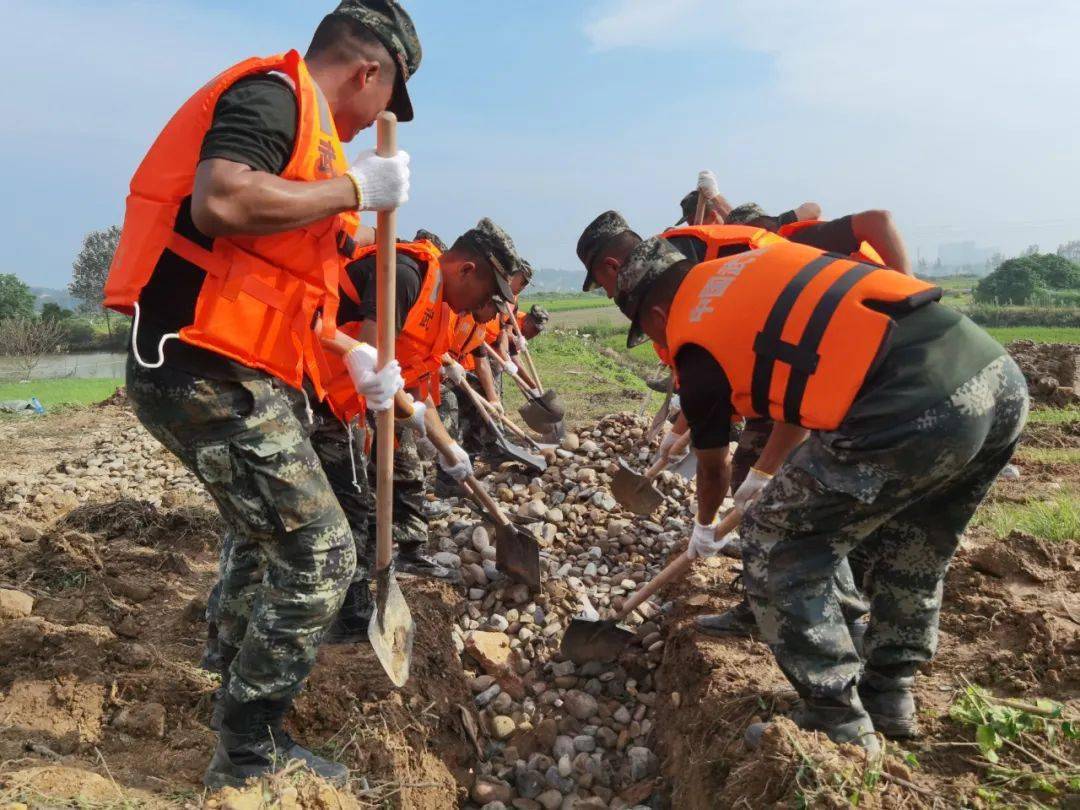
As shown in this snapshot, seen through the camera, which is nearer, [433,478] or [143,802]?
[143,802]

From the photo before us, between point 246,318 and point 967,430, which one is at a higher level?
point 246,318

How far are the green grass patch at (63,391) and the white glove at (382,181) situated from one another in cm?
1256

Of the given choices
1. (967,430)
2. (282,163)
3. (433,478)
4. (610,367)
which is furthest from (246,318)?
(610,367)

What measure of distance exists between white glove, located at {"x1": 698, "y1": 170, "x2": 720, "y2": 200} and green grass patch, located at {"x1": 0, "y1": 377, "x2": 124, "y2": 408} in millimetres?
11215

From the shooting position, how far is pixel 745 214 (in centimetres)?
546

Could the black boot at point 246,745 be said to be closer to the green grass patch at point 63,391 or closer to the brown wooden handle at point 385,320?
the brown wooden handle at point 385,320

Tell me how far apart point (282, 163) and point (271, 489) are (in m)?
0.89

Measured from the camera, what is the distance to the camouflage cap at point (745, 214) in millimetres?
5426

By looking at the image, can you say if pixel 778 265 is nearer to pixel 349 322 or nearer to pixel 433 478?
pixel 349 322

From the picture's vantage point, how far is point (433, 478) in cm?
645

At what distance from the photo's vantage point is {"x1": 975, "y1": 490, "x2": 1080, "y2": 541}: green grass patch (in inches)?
165

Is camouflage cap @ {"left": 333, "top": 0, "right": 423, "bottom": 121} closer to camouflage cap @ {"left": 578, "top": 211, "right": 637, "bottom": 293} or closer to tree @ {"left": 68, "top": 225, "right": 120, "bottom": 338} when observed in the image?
camouflage cap @ {"left": 578, "top": 211, "right": 637, "bottom": 293}

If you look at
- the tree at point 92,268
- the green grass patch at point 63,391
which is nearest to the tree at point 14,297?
the tree at point 92,268

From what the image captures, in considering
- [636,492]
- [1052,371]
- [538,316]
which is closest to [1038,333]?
[1052,371]
